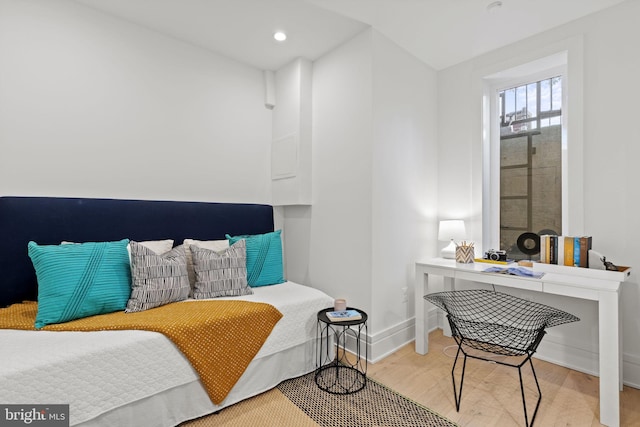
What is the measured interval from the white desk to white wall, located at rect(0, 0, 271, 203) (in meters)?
1.84

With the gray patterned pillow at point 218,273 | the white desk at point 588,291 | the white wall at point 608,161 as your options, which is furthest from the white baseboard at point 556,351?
the gray patterned pillow at point 218,273

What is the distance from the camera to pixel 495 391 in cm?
201

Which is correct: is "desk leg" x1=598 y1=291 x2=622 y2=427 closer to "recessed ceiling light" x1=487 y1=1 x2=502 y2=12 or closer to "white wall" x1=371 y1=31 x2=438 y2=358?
"white wall" x1=371 y1=31 x2=438 y2=358

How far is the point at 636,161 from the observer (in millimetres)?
2102

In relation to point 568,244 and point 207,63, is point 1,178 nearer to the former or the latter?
point 207,63

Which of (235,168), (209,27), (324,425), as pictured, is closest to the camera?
(324,425)

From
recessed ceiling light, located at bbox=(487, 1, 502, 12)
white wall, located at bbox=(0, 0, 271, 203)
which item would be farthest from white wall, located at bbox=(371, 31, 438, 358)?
white wall, located at bbox=(0, 0, 271, 203)

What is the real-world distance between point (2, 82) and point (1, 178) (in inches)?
23.5

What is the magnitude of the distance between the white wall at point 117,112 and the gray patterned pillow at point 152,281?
2.38ft

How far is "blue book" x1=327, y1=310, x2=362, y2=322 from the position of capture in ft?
6.73

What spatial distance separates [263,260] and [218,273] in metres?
0.41

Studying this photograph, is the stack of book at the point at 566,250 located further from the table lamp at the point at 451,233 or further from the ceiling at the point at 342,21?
the ceiling at the point at 342,21

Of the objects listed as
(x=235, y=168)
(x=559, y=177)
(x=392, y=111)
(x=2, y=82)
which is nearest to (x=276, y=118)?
(x=235, y=168)

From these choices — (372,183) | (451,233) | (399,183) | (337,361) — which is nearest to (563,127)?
(451,233)
